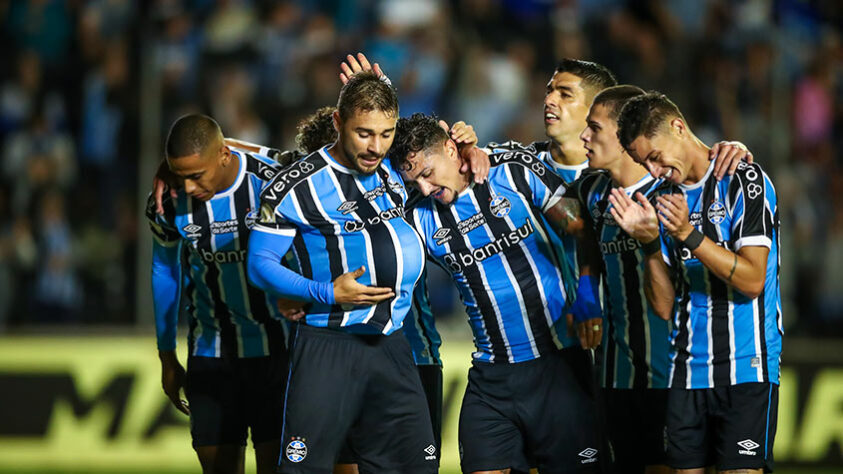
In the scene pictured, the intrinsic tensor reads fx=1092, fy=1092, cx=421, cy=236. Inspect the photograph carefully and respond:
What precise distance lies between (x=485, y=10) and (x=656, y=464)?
6187 mm

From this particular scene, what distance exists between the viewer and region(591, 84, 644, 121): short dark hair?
542 centimetres

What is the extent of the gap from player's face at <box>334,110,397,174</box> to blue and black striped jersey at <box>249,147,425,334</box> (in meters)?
0.13

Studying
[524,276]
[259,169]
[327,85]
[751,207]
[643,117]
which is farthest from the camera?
[327,85]

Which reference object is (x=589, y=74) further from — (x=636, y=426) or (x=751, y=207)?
(x=636, y=426)

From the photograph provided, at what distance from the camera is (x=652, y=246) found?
5039mm

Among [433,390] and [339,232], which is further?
[433,390]

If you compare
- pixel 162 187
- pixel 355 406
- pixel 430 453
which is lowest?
pixel 430 453

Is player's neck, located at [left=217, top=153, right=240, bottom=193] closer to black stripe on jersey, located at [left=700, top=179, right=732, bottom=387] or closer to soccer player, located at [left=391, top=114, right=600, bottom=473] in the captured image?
soccer player, located at [left=391, top=114, right=600, bottom=473]

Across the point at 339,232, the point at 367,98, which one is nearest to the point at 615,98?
the point at 367,98

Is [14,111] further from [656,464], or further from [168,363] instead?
[656,464]

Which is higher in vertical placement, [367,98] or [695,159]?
[367,98]

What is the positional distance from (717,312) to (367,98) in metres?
1.89

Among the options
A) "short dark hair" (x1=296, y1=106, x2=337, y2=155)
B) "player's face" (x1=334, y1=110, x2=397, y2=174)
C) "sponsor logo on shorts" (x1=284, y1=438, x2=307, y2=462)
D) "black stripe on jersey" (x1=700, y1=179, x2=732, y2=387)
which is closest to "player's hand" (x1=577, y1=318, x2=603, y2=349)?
"black stripe on jersey" (x1=700, y1=179, x2=732, y2=387)

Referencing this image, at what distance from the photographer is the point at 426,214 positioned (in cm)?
559
